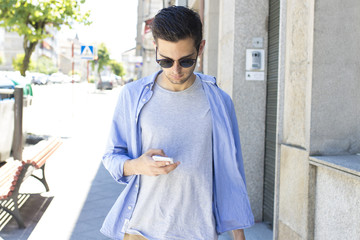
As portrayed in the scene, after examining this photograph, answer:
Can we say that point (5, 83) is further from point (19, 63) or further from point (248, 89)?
Result: point (248, 89)

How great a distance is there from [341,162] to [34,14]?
455 inches

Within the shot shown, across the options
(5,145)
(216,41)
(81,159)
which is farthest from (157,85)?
(81,159)

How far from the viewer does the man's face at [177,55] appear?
191cm

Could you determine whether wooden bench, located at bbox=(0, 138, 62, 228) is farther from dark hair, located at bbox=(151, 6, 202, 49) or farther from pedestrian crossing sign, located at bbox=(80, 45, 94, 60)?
pedestrian crossing sign, located at bbox=(80, 45, 94, 60)

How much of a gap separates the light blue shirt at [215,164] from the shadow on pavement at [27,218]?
3.21 meters

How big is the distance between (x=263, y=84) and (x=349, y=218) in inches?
106

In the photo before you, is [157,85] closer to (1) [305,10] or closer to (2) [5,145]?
(1) [305,10]

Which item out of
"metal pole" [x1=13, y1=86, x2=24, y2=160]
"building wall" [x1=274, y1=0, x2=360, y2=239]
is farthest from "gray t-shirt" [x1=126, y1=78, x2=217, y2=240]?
Result: "metal pole" [x1=13, y1=86, x2=24, y2=160]

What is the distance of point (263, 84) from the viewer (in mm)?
5152

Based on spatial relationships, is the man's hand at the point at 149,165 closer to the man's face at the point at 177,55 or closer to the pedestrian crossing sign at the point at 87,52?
the man's face at the point at 177,55

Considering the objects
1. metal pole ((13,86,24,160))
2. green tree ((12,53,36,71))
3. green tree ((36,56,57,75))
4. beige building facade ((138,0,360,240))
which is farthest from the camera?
green tree ((36,56,57,75))

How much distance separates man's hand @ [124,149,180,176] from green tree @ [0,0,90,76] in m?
11.8

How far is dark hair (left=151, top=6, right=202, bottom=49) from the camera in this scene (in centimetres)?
187

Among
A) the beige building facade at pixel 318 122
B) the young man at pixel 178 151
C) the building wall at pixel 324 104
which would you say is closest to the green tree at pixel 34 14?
the beige building facade at pixel 318 122
